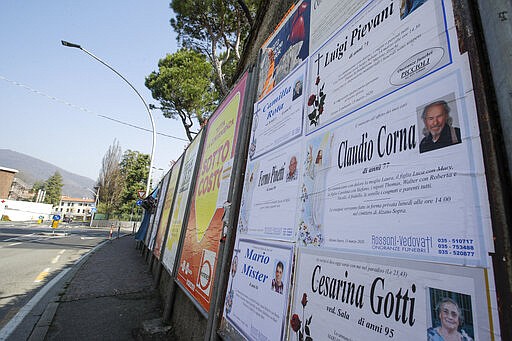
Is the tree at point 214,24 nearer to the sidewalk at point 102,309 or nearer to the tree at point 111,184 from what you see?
the sidewalk at point 102,309

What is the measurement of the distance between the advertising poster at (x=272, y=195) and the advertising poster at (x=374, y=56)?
1.08 feet

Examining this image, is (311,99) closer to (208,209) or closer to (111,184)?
(208,209)

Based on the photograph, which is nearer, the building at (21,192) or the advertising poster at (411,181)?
the advertising poster at (411,181)

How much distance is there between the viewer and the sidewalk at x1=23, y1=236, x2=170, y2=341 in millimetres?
3474

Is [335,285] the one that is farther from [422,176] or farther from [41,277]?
[41,277]

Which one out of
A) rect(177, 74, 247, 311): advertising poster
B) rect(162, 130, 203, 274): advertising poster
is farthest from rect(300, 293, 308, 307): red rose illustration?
rect(162, 130, 203, 274): advertising poster

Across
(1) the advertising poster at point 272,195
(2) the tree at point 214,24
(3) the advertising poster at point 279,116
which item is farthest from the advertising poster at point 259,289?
(2) the tree at point 214,24

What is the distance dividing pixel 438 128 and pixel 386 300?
670 mm

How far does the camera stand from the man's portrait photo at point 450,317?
0.75 m

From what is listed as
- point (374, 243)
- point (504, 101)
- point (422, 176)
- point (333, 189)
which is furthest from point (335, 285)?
point (504, 101)

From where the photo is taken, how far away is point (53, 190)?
75500 mm

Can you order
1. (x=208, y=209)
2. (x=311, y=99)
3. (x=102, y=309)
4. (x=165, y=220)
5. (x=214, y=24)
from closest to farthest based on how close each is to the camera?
(x=311, y=99) < (x=208, y=209) < (x=102, y=309) < (x=165, y=220) < (x=214, y=24)

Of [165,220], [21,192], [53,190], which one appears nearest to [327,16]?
[165,220]

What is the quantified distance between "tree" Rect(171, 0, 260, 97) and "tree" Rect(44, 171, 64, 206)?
84.5 metres
